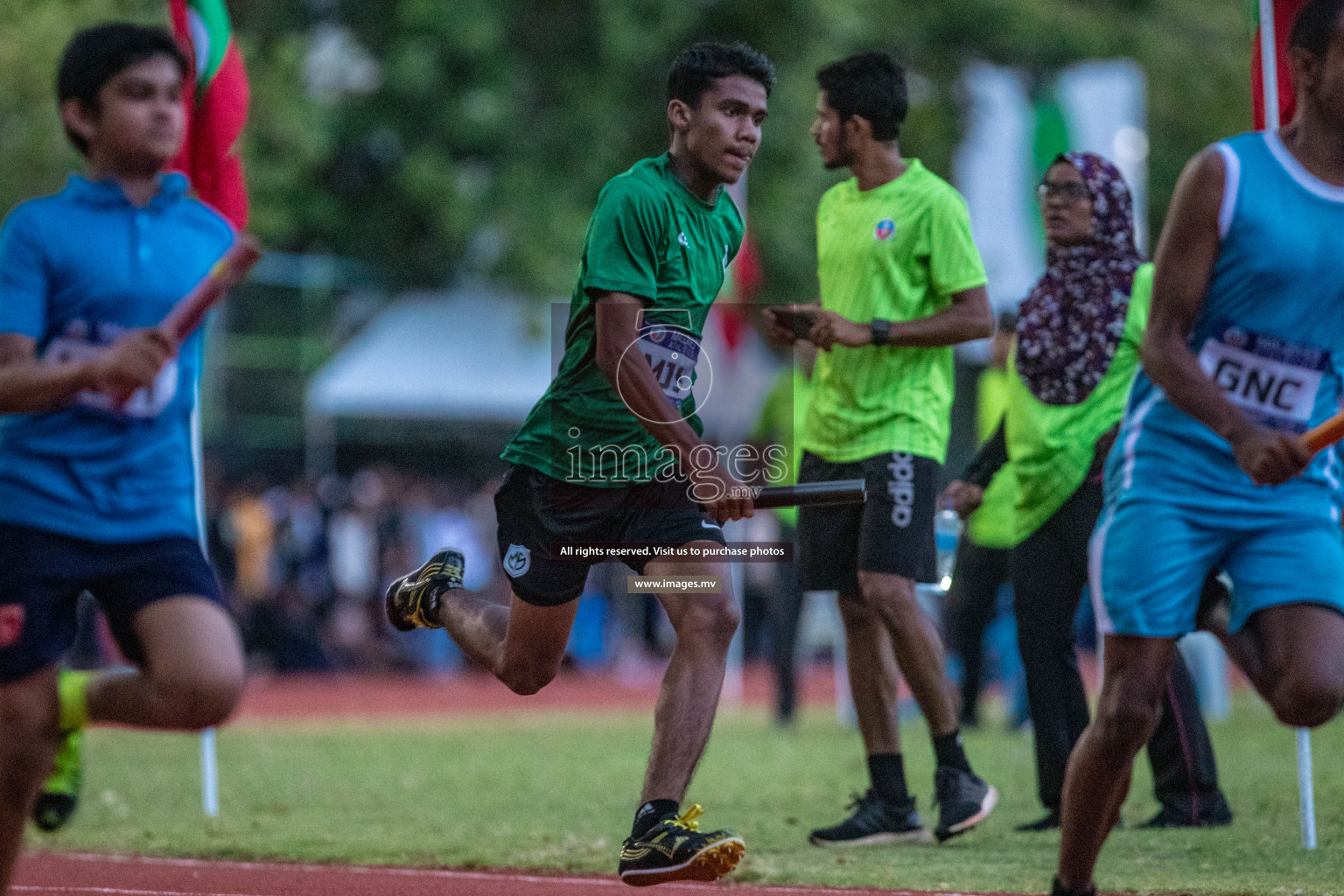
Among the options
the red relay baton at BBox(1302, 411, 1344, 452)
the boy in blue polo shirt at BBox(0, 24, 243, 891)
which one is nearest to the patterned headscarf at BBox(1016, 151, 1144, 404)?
the red relay baton at BBox(1302, 411, 1344, 452)

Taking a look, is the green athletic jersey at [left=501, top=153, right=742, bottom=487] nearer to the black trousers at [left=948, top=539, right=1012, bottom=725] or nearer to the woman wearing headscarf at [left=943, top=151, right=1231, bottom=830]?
the woman wearing headscarf at [left=943, top=151, right=1231, bottom=830]

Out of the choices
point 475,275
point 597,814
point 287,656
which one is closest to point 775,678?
point 597,814

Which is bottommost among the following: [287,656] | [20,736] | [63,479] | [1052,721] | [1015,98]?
[287,656]

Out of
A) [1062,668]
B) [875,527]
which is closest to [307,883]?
[875,527]

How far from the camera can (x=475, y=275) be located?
82.8 feet

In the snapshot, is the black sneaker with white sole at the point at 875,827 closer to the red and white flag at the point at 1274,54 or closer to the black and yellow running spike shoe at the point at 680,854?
the black and yellow running spike shoe at the point at 680,854

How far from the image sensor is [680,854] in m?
5.33

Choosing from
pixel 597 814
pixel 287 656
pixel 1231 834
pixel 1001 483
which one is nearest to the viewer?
pixel 1231 834

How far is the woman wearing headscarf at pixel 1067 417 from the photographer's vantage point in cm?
769

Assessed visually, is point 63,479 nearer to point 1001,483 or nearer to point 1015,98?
point 1001,483

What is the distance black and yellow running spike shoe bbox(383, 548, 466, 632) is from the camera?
698cm

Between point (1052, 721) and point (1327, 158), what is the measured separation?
3.68m

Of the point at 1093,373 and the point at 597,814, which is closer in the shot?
the point at 1093,373

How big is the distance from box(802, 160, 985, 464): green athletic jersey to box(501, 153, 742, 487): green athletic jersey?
1.37 metres
